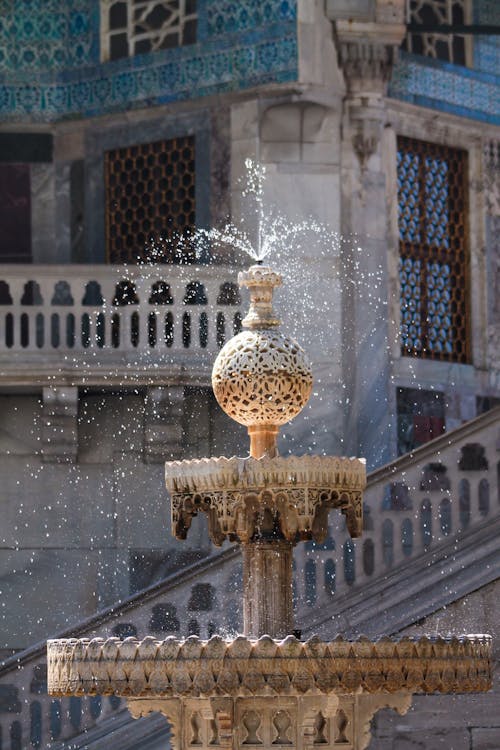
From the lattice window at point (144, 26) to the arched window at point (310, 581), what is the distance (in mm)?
5472

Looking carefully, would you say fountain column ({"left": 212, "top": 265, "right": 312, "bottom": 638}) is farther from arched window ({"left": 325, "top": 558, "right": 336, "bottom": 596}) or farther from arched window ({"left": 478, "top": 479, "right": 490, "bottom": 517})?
arched window ({"left": 478, "top": 479, "right": 490, "bottom": 517})

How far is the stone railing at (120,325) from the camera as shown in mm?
20344

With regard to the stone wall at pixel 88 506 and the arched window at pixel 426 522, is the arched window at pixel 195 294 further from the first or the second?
the arched window at pixel 426 522

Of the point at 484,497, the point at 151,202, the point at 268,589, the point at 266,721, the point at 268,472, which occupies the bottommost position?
the point at 266,721

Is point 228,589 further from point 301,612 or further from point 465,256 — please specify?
point 465,256

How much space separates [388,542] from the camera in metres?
18.3

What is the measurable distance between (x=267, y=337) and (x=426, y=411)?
410 inches

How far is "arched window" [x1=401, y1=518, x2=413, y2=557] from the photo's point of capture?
18.0m

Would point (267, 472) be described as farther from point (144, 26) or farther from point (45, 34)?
point (45, 34)

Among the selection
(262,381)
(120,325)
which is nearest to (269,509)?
(262,381)

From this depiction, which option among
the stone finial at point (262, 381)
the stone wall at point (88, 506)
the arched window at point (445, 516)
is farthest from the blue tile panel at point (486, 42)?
the stone finial at point (262, 381)

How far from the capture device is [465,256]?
22.2 m

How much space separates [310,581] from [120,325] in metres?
3.32

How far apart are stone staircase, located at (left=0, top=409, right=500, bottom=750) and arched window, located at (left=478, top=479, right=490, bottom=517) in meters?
0.04
